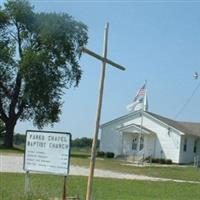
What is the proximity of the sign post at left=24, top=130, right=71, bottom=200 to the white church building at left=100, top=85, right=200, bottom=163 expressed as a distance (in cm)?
4018

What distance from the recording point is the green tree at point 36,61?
54094 millimetres

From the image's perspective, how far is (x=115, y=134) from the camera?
56219 millimetres

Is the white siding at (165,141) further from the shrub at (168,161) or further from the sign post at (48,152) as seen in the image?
the sign post at (48,152)

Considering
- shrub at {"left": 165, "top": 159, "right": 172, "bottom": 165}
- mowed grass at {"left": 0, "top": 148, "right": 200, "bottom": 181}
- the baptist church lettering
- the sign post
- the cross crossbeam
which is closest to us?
the cross crossbeam

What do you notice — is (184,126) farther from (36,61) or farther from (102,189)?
(102,189)

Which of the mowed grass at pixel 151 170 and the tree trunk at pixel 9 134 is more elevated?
A: the tree trunk at pixel 9 134

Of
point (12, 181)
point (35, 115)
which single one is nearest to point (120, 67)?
point (12, 181)

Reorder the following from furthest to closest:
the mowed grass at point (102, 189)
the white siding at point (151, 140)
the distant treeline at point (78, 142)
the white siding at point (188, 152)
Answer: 1. the distant treeline at point (78, 142)
2. the white siding at point (188, 152)
3. the white siding at point (151, 140)
4. the mowed grass at point (102, 189)

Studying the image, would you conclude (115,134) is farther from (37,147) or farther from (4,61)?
(37,147)

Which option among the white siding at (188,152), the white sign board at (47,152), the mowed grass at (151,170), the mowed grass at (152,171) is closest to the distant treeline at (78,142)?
the white siding at (188,152)

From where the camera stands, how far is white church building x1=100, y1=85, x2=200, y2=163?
5388cm

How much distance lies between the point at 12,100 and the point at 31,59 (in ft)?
17.2

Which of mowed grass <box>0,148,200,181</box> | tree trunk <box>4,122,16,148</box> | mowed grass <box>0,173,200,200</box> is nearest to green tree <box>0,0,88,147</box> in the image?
tree trunk <box>4,122,16,148</box>

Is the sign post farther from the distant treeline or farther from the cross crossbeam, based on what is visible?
the distant treeline
